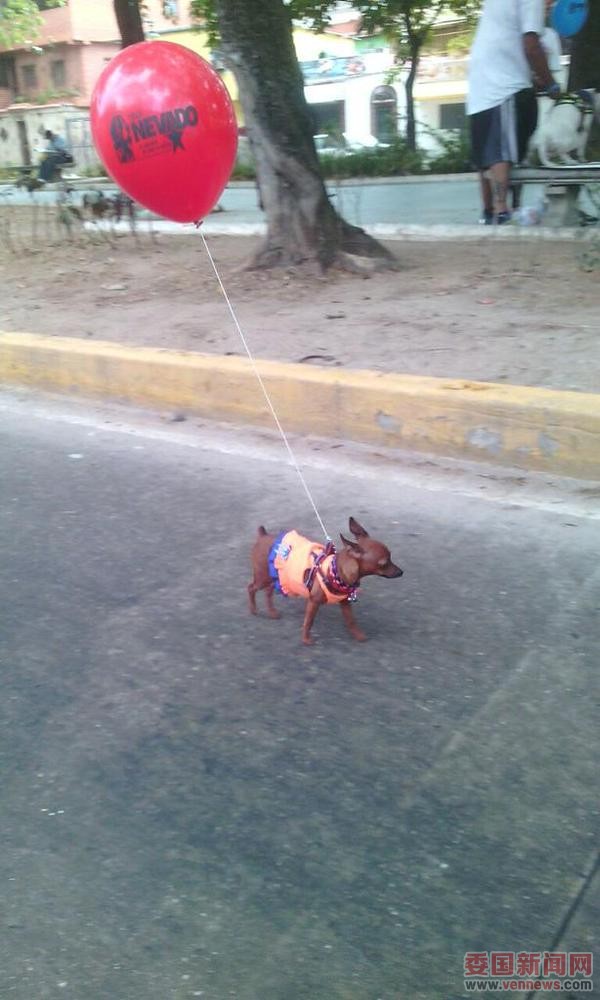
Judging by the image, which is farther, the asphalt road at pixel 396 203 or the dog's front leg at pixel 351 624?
the asphalt road at pixel 396 203

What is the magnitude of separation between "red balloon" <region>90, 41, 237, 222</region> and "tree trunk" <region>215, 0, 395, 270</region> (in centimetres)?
259

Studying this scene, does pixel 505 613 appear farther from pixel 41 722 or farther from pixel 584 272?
pixel 584 272

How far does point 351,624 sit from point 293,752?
0.63 metres

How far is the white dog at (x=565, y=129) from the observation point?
7808 mm

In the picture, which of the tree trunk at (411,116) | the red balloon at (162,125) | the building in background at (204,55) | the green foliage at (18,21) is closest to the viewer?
the red balloon at (162,125)

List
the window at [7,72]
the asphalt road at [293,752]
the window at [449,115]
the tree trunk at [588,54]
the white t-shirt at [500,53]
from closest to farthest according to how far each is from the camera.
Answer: the asphalt road at [293,752], the white t-shirt at [500,53], the tree trunk at [588,54], the window at [449,115], the window at [7,72]

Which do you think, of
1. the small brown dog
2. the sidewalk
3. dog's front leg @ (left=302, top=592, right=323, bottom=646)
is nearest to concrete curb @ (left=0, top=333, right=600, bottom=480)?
the sidewalk

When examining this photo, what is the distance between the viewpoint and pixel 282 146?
718 cm

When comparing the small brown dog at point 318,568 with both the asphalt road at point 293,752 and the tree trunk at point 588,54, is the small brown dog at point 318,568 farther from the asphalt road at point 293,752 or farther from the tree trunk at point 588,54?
the tree trunk at point 588,54

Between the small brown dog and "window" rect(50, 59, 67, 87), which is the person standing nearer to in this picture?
the small brown dog

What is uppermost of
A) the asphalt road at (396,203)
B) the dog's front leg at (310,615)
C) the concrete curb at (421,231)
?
the concrete curb at (421,231)

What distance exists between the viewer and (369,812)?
2.38m

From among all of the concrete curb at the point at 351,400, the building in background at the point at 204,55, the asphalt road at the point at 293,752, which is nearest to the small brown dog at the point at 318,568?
the asphalt road at the point at 293,752

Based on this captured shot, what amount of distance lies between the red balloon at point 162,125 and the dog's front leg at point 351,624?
2.31 metres
